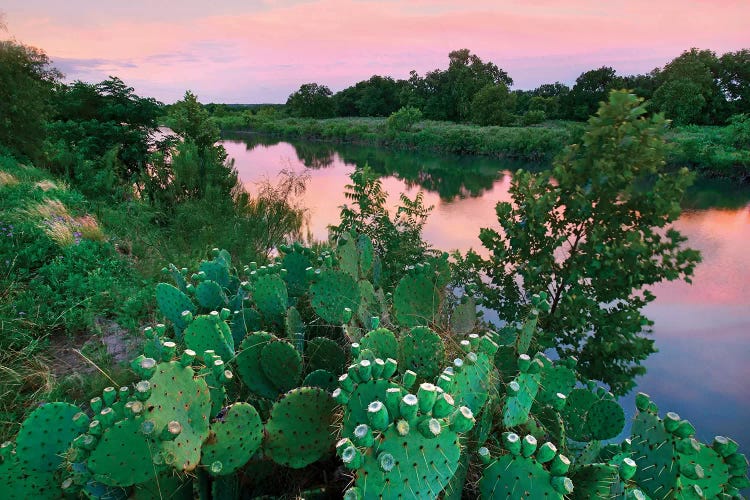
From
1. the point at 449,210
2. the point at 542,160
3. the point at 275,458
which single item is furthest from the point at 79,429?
the point at 542,160

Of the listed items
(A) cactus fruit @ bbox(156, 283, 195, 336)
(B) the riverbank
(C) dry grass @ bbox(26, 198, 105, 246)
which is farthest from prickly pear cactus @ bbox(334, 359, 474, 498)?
(C) dry grass @ bbox(26, 198, 105, 246)

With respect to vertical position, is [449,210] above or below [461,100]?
below

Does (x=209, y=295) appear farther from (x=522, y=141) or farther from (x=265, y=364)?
(x=522, y=141)

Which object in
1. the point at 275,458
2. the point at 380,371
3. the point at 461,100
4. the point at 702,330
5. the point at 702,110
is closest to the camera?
the point at 380,371

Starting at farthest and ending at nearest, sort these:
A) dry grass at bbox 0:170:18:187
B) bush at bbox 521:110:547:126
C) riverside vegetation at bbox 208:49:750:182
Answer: bush at bbox 521:110:547:126 < riverside vegetation at bbox 208:49:750:182 < dry grass at bbox 0:170:18:187

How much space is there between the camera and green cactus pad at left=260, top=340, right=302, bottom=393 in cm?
215

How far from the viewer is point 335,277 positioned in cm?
269

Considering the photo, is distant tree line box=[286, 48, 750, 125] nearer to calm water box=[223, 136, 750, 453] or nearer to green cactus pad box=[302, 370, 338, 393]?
calm water box=[223, 136, 750, 453]

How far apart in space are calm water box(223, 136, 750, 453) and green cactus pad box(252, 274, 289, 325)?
460 centimetres

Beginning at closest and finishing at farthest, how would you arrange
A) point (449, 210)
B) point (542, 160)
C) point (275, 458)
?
point (275, 458) < point (449, 210) < point (542, 160)

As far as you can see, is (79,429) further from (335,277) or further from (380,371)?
(335,277)

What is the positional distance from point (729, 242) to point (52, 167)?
1641cm

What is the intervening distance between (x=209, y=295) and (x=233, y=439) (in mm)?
1607

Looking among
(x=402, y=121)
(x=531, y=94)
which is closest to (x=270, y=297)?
(x=402, y=121)
